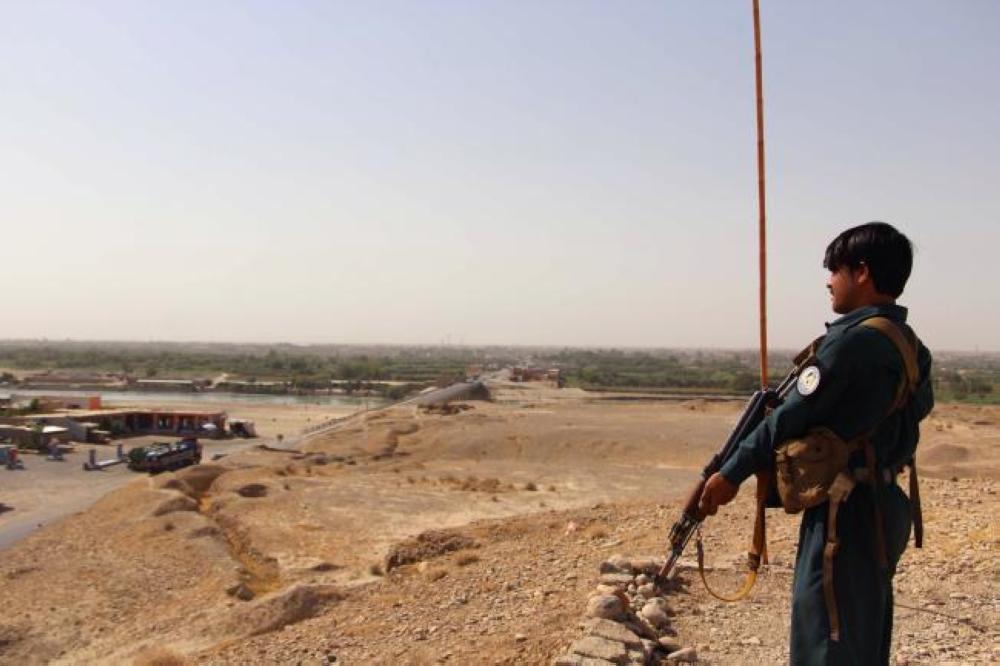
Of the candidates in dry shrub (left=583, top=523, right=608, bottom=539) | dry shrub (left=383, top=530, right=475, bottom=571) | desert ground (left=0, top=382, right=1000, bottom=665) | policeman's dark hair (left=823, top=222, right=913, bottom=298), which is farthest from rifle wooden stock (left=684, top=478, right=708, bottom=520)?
dry shrub (left=383, top=530, right=475, bottom=571)

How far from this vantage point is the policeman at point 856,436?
2.85 m

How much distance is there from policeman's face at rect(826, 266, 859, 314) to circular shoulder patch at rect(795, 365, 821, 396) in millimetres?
373

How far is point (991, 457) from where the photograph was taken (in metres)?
31.5

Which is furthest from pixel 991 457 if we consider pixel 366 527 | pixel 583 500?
pixel 366 527

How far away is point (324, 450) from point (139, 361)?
13666 centimetres

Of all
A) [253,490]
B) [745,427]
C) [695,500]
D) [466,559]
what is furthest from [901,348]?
[253,490]

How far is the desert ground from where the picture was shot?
6.70 meters

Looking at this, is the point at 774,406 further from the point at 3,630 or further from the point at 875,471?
the point at 3,630

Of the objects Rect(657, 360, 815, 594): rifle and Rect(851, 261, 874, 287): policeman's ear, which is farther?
Rect(657, 360, 815, 594): rifle

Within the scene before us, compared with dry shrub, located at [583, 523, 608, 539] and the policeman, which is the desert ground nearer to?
dry shrub, located at [583, 523, 608, 539]

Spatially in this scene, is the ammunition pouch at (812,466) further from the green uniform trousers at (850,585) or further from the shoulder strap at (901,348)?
the shoulder strap at (901,348)

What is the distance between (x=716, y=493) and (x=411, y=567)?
32.9ft

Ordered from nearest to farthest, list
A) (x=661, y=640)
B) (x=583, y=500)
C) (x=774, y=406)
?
(x=774, y=406)
(x=661, y=640)
(x=583, y=500)

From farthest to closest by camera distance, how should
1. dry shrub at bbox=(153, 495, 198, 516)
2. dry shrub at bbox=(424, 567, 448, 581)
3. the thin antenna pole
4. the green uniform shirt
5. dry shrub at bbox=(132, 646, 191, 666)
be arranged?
dry shrub at bbox=(153, 495, 198, 516) → dry shrub at bbox=(424, 567, 448, 581) → dry shrub at bbox=(132, 646, 191, 666) → the thin antenna pole → the green uniform shirt
